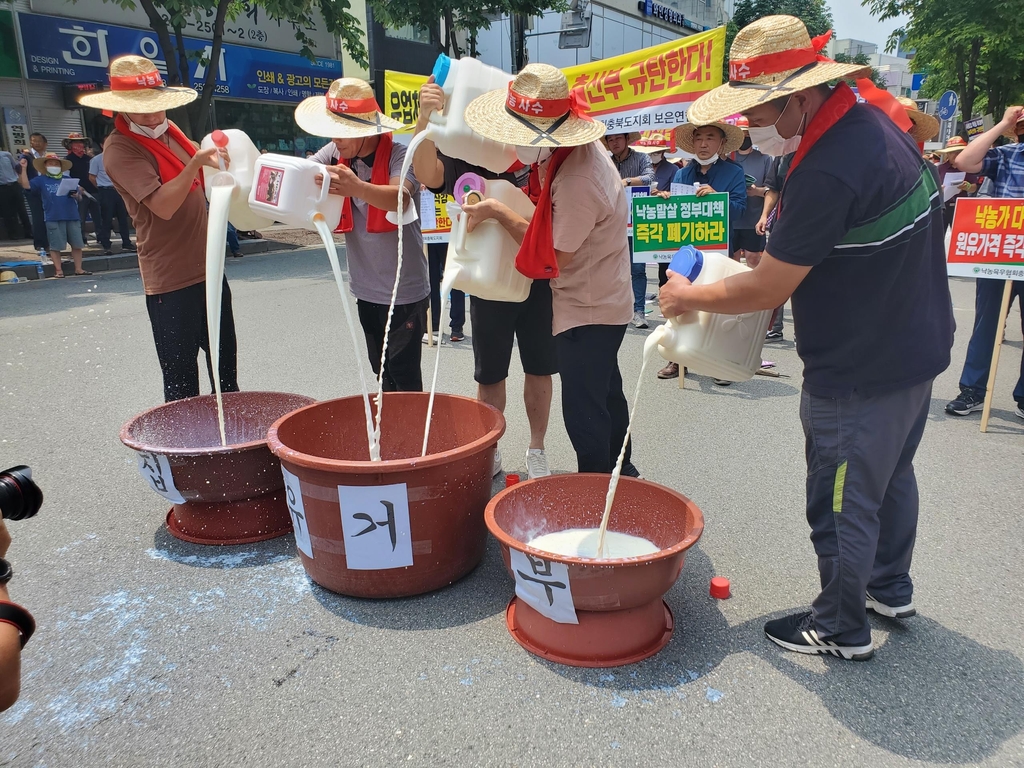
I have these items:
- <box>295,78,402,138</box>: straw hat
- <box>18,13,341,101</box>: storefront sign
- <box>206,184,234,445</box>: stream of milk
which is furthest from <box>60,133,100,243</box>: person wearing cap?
<box>206,184,234,445</box>: stream of milk

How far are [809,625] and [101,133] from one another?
16.6 m

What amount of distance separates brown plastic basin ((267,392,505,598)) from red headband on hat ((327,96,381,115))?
4.22 feet

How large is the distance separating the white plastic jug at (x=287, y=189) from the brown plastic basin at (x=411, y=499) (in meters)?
0.80

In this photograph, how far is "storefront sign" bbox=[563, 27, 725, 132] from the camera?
636cm

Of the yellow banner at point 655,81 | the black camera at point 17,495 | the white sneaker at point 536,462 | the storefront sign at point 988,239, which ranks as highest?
the yellow banner at point 655,81

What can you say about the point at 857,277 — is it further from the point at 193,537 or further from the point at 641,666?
the point at 193,537

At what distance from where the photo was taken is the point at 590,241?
2.79m

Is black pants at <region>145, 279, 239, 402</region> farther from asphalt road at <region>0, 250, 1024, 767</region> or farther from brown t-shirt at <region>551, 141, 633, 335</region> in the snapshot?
brown t-shirt at <region>551, 141, 633, 335</region>

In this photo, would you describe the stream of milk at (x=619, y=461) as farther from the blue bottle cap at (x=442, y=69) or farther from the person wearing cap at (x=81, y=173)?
the person wearing cap at (x=81, y=173)

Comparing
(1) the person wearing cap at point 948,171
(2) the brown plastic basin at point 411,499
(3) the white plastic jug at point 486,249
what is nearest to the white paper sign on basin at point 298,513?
(2) the brown plastic basin at point 411,499

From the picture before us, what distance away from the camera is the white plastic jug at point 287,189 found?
2.88 meters

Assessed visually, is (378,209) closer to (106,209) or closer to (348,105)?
(348,105)

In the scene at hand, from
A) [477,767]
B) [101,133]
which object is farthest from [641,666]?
[101,133]

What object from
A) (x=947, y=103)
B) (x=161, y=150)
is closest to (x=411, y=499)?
(x=161, y=150)
